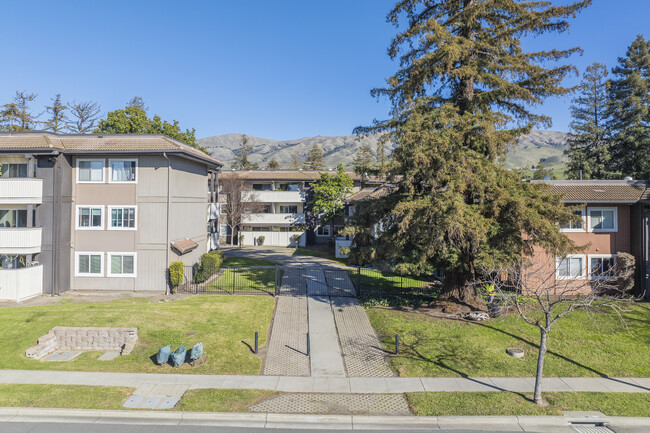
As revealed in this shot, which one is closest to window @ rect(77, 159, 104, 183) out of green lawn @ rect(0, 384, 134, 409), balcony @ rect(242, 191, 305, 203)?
green lawn @ rect(0, 384, 134, 409)

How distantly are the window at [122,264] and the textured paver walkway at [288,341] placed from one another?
8894 millimetres

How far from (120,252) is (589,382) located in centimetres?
2258

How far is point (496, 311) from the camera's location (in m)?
17.2

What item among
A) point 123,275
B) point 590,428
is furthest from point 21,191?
point 590,428

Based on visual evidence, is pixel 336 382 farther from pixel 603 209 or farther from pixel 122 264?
pixel 603 209

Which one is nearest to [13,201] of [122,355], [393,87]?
[122,355]

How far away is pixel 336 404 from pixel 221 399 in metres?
3.24

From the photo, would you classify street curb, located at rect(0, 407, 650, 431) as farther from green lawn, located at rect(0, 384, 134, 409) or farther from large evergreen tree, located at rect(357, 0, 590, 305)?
large evergreen tree, located at rect(357, 0, 590, 305)

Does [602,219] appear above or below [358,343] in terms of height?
above

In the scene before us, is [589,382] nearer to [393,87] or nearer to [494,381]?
[494,381]

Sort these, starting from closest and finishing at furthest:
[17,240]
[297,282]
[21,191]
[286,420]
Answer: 1. [286,420]
2. [17,240]
3. [21,191]
4. [297,282]

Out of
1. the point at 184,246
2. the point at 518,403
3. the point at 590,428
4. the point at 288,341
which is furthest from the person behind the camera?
the point at 184,246

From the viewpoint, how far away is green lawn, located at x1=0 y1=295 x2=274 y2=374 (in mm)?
12727

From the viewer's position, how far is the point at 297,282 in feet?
78.0
